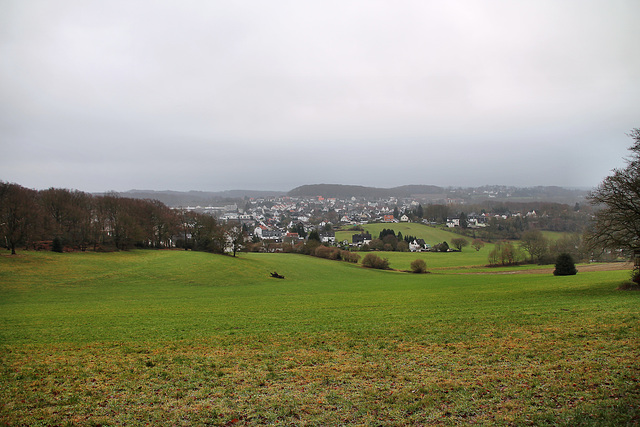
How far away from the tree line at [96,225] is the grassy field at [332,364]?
2856 centimetres

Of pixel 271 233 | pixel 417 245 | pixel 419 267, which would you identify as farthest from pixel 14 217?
pixel 271 233

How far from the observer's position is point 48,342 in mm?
13844

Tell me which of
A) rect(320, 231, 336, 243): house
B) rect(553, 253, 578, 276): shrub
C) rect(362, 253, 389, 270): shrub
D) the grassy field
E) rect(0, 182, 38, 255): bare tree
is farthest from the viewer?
rect(320, 231, 336, 243): house

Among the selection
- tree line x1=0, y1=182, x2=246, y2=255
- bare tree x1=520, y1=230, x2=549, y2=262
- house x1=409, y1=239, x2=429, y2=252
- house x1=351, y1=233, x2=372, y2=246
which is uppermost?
tree line x1=0, y1=182, x2=246, y2=255

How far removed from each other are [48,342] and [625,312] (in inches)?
972

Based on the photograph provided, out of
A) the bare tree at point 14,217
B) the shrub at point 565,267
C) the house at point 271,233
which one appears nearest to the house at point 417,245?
the house at point 271,233

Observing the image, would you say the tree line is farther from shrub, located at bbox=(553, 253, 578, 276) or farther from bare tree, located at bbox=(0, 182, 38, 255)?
shrub, located at bbox=(553, 253, 578, 276)

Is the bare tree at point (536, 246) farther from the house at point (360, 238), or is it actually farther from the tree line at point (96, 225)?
the tree line at point (96, 225)

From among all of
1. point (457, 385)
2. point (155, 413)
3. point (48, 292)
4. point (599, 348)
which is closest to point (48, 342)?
point (155, 413)

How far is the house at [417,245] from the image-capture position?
99.6 m

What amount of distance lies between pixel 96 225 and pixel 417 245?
267 ft

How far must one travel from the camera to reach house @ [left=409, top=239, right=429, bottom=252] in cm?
9962

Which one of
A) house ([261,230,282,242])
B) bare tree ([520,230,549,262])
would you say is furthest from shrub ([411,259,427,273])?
house ([261,230,282,242])

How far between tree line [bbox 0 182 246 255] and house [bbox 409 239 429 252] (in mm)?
55671
